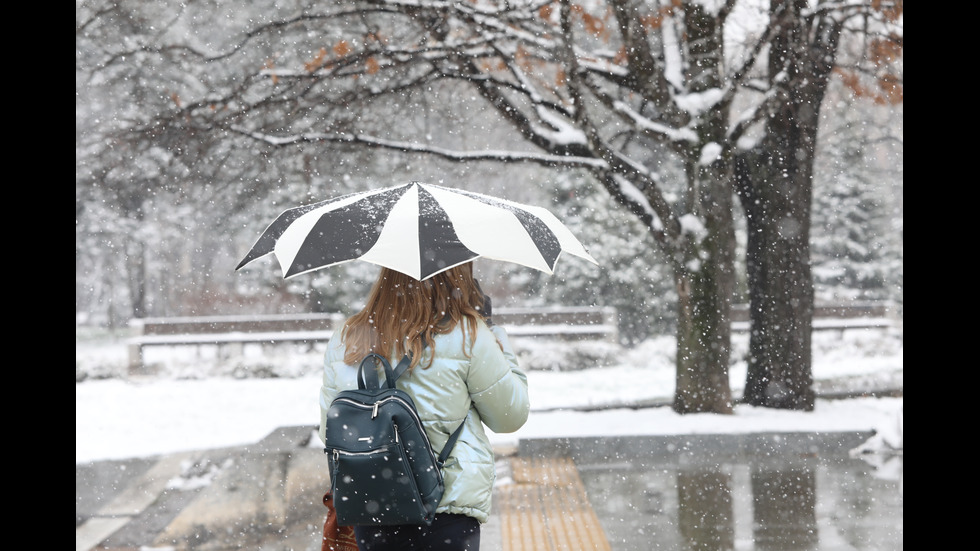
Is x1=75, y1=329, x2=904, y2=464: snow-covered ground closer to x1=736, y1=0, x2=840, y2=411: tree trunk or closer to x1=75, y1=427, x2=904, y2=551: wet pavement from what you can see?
x1=75, y1=427, x2=904, y2=551: wet pavement

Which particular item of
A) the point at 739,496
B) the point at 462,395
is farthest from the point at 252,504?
the point at 462,395

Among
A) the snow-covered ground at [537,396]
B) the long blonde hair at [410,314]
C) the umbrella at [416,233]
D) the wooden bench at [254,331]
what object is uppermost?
the umbrella at [416,233]

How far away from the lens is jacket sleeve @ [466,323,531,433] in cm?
250

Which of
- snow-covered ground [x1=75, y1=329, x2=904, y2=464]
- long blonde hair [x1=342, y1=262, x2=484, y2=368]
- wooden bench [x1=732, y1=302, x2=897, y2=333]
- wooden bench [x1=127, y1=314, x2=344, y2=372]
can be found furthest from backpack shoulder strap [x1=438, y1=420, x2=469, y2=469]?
wooden bench [x1=732, y1=302, x2=897, y2=333]

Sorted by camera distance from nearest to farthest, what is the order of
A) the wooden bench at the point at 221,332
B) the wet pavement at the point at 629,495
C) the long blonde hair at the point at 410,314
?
the long blonde hair at the point at 410,314 < the wet pavement at the point at 629,495 < the wooden bench at the point at 221,332

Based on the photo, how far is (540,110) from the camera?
8.86 m

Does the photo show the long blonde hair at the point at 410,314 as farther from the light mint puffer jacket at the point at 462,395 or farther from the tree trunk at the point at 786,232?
the tree trunk at the point at 786,232

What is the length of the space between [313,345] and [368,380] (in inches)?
616

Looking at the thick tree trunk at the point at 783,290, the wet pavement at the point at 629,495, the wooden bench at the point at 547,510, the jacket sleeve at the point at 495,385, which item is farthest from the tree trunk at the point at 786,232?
the jacket sleeve at the point at 495,385

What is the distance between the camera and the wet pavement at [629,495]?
5.39m

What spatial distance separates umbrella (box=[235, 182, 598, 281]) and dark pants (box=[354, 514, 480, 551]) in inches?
29.7

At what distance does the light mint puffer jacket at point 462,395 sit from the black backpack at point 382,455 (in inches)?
2.5
